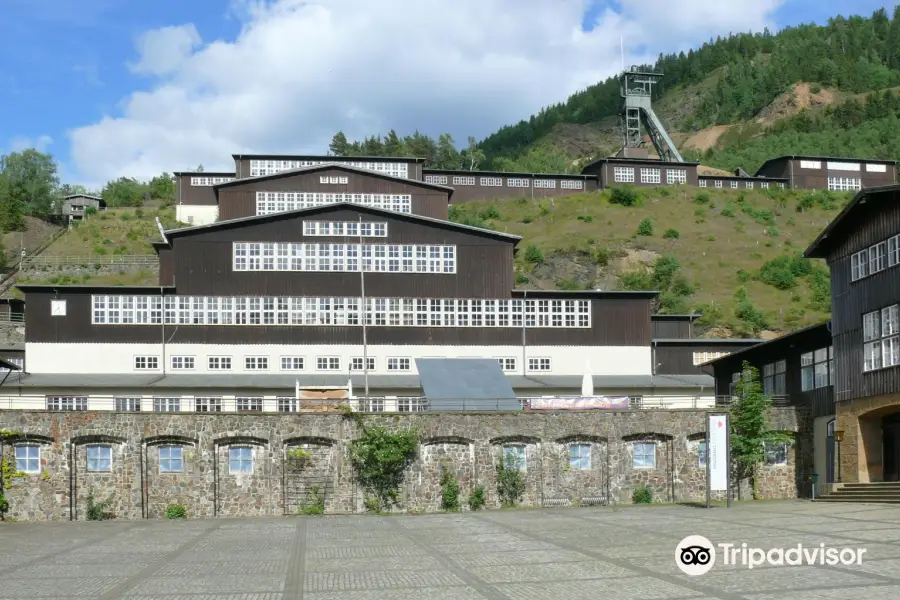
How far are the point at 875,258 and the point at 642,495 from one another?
12356 millimetres

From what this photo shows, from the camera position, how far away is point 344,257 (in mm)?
58875

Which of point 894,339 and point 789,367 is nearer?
point 894,339

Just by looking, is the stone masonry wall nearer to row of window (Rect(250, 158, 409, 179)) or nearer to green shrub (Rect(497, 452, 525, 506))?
green shrub (Rect(497, 452, 525, 506))

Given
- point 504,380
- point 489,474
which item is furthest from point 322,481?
point 504,380

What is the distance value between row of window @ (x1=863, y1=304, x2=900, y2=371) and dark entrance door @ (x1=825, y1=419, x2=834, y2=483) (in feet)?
13.8

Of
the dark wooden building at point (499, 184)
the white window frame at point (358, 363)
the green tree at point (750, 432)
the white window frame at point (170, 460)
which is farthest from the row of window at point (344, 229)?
the dark wooden building at point (499, 184)

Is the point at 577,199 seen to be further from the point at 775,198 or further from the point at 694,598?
the point at 694,598

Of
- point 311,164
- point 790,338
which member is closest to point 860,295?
point 790,338

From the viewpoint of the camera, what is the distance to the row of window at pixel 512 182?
335ft

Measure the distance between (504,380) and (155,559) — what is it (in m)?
26.3

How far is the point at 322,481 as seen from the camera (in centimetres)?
4072

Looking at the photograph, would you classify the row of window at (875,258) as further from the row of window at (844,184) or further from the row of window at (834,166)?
the row of window at (834,166)

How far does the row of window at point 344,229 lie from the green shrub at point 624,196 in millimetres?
48460

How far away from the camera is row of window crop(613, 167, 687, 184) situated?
108 meters
